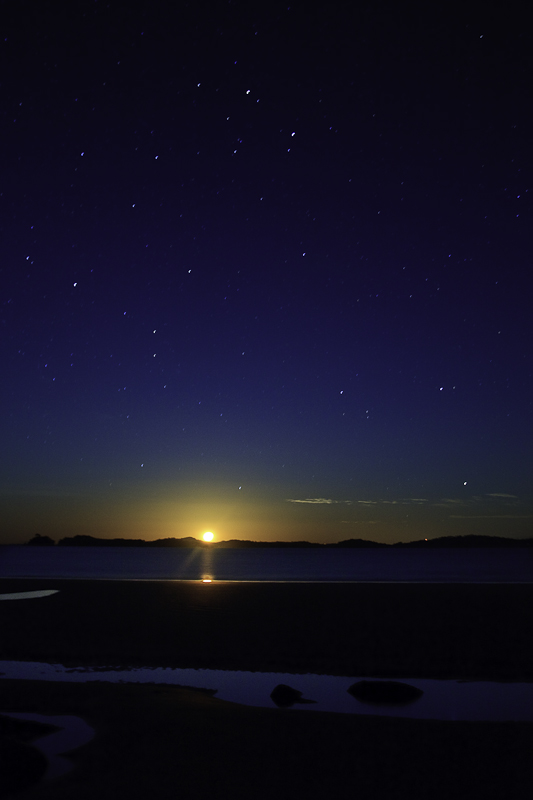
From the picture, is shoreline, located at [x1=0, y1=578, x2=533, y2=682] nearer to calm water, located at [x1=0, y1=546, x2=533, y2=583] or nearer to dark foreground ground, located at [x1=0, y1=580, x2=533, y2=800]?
dark foreground ground, located at [x1=0, y1=580, x2=533, y2=800]

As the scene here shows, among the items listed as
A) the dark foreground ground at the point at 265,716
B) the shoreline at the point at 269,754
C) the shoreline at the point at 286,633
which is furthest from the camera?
the shoreline at the point at 286,633

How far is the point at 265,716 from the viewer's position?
398 inches

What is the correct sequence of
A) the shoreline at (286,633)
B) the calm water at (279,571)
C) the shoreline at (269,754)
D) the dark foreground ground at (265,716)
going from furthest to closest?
the calm water at (279,571)
the shoreline at (286,633)
the dark foreground ground at (265,716)
the shoreline at (269,754)

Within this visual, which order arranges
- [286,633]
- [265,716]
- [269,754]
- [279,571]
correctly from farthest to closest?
[279,571]
[286,633]
[265,716]
[269,754]

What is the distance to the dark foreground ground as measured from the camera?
7230mm

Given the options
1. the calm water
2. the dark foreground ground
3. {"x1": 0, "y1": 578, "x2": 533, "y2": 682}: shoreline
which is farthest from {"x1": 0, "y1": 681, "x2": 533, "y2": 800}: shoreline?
the calm water

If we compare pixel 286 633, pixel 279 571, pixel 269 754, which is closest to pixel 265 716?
pixel 269 754

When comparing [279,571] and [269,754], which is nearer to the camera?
[269,754]

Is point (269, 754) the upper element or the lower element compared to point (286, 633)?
upper

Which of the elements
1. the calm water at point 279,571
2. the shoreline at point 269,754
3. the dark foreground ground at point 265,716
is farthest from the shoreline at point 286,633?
the calm water at point 279,571

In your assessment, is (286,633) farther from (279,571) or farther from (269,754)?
(279,571)

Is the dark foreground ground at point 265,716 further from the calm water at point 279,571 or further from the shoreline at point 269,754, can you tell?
the calm water at point 279,571

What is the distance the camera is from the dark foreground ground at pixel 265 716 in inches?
285

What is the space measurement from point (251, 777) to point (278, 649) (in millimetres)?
9331
